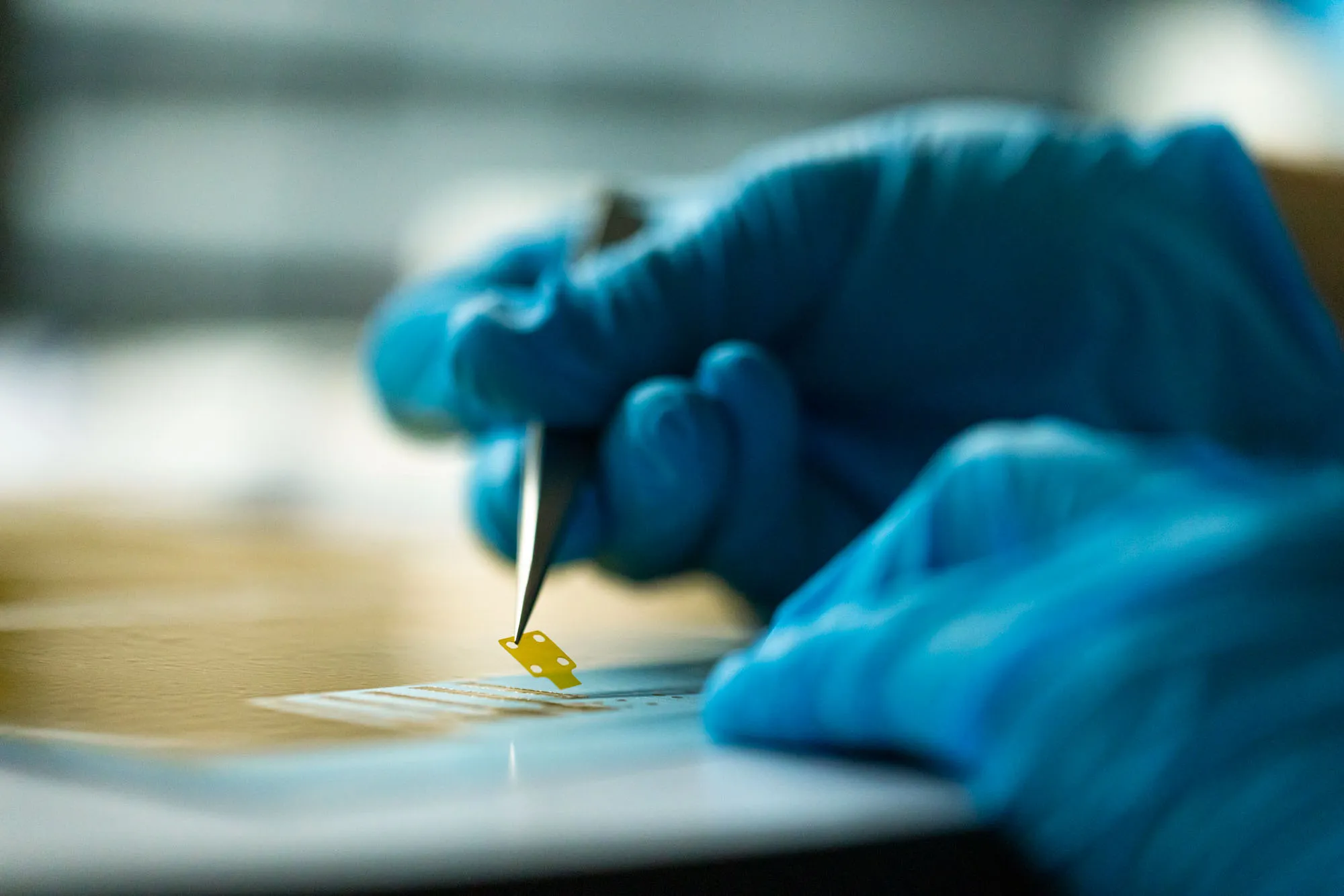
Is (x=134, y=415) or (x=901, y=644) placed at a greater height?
(x=134, y=415)

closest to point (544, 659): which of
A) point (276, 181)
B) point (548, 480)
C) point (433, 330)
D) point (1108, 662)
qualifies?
point (548, 480)

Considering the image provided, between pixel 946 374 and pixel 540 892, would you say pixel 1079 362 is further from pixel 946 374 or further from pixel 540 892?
pixel 540 892

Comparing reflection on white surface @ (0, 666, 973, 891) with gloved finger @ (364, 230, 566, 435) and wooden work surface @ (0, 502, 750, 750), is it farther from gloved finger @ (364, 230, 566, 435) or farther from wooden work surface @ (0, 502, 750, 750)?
gloved finger @ (364, 230, 566, 435)

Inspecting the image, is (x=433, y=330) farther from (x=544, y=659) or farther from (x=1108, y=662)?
(x=1108, y=662)

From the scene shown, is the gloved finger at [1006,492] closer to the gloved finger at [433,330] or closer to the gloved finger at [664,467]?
the gloved finger at [664,467]

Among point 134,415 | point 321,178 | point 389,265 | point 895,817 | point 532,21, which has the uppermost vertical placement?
point 532,21

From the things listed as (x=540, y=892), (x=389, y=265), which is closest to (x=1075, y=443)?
(x=540, y=892)
